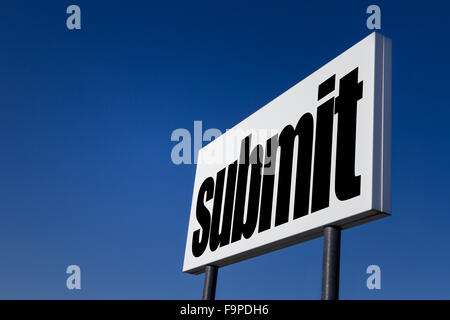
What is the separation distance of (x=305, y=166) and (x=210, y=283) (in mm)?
2123

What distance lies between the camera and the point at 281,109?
6.12m

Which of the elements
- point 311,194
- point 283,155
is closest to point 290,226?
point 311,194

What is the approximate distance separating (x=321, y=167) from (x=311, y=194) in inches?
10.8

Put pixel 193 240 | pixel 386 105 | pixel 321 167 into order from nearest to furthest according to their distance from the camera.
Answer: pixel 386 105, pixel 321 167, pixel 193 240

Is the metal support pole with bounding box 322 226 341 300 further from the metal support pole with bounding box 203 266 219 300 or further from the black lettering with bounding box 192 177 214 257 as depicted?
the black lettering with bounding box 192 177 214 257

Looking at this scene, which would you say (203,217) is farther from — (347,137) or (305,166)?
(347,137)

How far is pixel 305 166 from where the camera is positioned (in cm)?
538

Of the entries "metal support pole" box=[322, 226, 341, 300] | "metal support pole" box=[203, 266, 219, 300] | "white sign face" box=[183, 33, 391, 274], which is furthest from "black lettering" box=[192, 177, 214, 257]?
"metal support pole" box=[322, 226, 341, 300]

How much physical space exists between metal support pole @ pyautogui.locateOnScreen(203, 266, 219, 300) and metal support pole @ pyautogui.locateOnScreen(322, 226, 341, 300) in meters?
2.25

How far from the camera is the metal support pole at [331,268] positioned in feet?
14.5

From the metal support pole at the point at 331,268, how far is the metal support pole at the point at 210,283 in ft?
7.37
